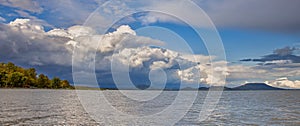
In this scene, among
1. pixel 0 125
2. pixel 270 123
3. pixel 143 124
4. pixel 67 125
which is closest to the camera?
pixel 0 125

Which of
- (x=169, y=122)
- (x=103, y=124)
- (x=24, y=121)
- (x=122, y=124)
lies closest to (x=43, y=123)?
(x=24, y=121)

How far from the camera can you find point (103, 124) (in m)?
38.9

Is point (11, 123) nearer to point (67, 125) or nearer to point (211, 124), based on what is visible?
point (67, 125)

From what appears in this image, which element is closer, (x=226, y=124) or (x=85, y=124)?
(x=85, y=124)

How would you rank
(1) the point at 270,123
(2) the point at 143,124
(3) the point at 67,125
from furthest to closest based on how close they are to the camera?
(1) the point at 270,123 → (2) the point at 143,124 → (3) the point at 67,125

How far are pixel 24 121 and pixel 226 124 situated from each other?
27093 mm

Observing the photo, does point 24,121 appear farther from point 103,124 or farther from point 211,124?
point 211,124

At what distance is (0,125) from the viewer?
34844 millimetres

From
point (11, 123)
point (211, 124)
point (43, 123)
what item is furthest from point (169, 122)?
point (11, 123)

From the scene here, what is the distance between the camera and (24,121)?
38.8 metres

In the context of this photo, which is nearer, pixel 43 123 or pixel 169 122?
pixel 43 123

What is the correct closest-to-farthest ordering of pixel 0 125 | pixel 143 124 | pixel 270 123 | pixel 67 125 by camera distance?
pixel 0 125 < pixel 67 125 < pixel 143 124 < pixel 270 123

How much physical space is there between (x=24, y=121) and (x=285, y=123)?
36703 mm

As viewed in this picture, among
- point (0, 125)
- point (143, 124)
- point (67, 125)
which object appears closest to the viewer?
point (0, 125)
